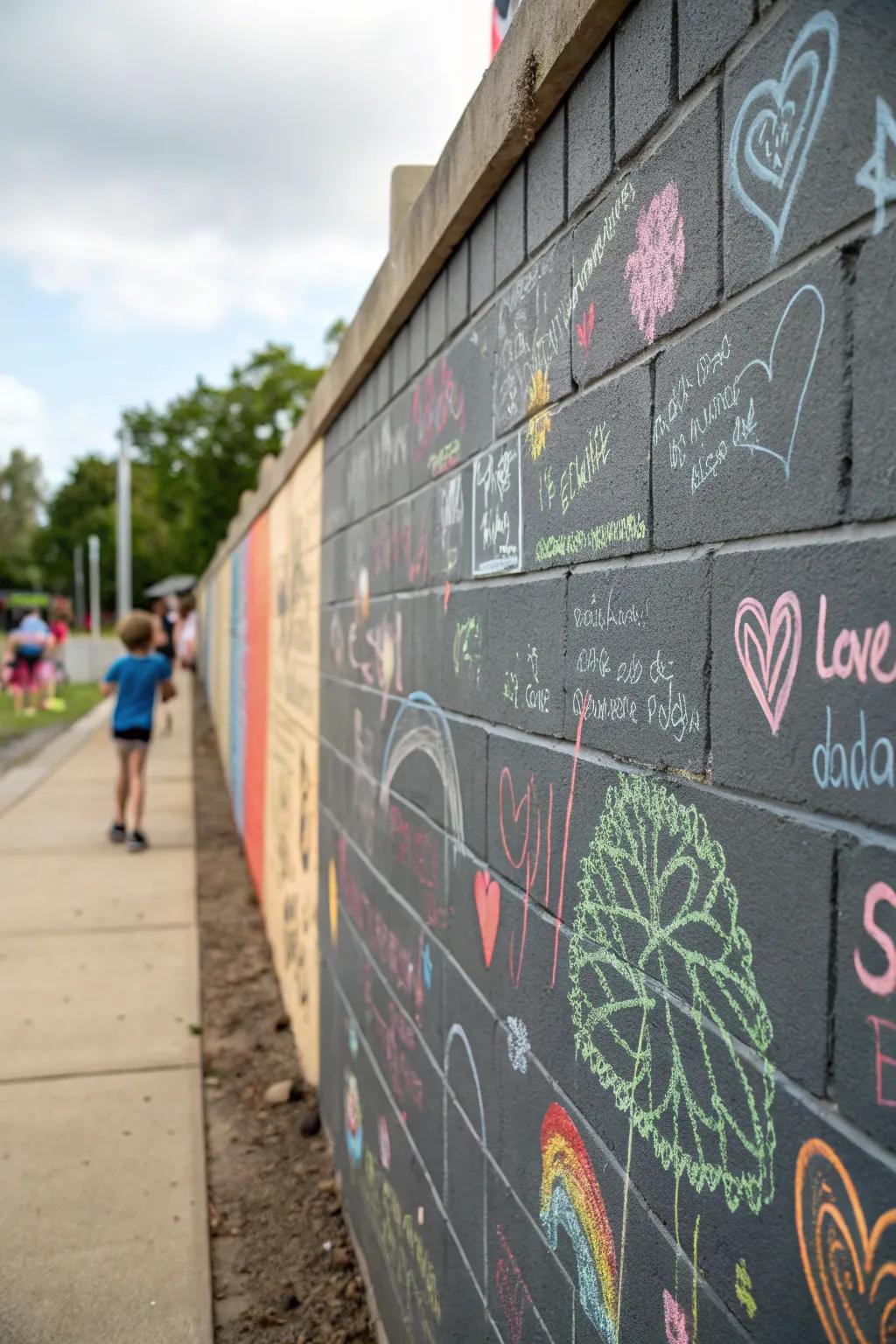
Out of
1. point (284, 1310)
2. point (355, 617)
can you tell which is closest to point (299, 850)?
point (355, 617)

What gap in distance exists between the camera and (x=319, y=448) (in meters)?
4.80

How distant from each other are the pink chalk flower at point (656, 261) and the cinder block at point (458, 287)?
92 cm

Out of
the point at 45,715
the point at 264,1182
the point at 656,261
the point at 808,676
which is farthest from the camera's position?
the point at 45,715

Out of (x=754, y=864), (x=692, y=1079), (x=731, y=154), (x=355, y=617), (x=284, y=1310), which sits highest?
(x=731, y=154)

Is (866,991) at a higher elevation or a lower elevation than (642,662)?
lower

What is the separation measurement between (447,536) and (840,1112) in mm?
1679

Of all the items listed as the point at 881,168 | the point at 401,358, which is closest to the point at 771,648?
the point at 881,168

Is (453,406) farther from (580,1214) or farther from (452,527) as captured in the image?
(580,1214)

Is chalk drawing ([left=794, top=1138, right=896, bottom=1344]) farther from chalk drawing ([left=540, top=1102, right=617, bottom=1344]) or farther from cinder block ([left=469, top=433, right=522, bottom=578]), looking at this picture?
cinder block ([left=469, top=433, right=522, bottom=578])

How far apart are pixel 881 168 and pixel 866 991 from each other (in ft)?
2.36

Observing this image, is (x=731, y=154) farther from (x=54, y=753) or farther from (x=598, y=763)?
(x=54, y=753)

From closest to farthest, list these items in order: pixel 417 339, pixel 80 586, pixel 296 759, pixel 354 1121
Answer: pixel 417 339, pixel 354 1121, pixel 296 759, pixel 80 586

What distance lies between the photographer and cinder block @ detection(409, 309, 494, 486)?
7.42ft

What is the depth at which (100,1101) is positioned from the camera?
4.19 m
